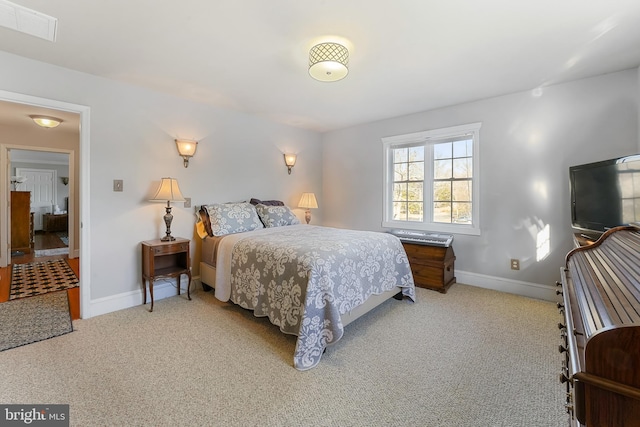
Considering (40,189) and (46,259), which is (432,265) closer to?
(46,259)

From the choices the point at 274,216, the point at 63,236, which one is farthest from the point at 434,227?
the point at 63,236

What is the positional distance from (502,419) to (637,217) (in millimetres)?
1623

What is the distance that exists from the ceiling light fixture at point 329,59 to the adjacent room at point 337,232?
18mm

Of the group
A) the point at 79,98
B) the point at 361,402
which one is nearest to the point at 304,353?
the point at 361,402

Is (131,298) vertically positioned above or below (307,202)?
below

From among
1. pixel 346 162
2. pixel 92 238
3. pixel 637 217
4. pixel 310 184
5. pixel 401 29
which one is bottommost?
pixel 92 238

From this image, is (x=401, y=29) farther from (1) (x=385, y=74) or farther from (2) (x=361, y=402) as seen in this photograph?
(2) (x=361, y=402)

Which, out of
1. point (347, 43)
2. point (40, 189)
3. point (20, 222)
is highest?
point (347, 43)

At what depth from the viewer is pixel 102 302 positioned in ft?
9.30

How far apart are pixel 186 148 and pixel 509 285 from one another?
4.26m

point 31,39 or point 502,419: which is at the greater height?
point 31,39

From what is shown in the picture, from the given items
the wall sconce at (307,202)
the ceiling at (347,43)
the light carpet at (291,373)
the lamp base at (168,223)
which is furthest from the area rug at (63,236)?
the ceiling at (347,43)

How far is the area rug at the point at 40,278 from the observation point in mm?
3415

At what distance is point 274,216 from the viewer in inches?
149
